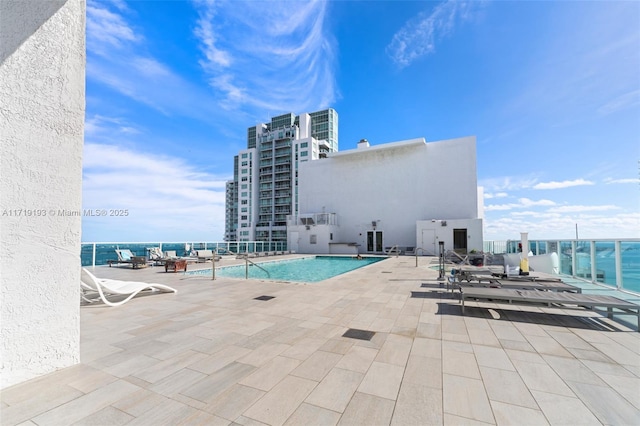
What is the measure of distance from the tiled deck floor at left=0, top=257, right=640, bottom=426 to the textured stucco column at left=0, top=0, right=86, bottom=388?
35 centimetres

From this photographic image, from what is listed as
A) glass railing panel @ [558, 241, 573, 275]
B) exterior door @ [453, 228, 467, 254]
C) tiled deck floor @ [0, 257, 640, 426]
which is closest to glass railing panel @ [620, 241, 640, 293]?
tiled deck floor @ [0, 257, 640, 426]

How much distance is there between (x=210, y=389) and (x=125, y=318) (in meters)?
3.01

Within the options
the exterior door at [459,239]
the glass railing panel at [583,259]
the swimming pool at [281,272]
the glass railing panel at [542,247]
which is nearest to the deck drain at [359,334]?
the swimming pool at [281,272]

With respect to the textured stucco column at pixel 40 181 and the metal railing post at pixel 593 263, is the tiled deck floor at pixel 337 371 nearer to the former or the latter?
the textured stucco column at pixel 40 181

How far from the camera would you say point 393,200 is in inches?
1013

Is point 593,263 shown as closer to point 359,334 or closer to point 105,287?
point 359,334

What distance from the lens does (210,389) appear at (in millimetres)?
2102

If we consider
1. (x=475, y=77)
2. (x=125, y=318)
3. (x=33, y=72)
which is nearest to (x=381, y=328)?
(x=125, y=318)

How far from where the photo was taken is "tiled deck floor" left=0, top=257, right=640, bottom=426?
1795 mm

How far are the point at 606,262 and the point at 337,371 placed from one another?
314 inches

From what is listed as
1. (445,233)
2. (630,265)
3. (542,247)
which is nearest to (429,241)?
(445,233)

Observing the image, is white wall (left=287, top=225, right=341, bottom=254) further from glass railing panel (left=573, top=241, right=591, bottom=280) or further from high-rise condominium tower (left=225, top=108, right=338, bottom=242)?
high-rise condominium tower (left=225, top=108, right=338, bottom=242)

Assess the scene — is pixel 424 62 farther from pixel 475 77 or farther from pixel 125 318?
pixel 125 318

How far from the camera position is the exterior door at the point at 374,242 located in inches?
1008
